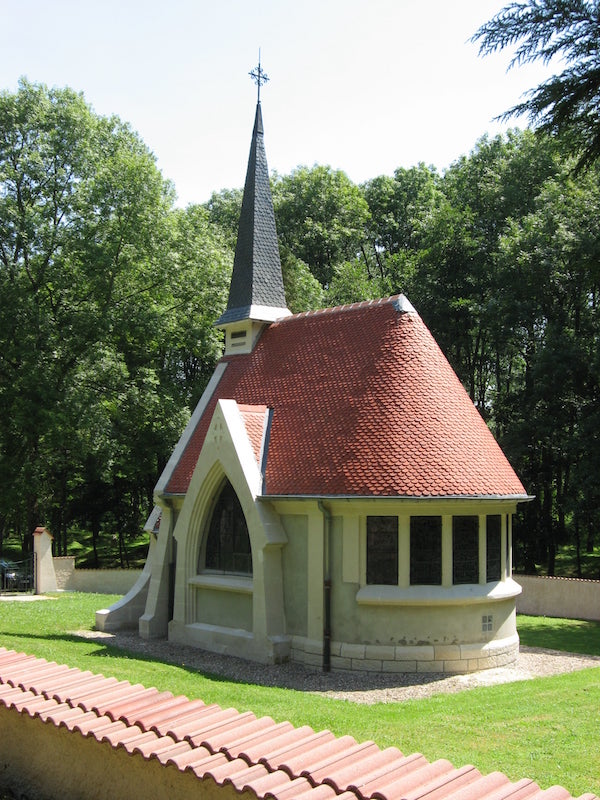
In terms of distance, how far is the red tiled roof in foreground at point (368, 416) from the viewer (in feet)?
52.7

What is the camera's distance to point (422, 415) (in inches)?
664

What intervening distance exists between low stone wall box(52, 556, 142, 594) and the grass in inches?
469

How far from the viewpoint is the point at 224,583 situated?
59.7 feet

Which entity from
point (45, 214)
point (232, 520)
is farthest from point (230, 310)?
point (45, 214)

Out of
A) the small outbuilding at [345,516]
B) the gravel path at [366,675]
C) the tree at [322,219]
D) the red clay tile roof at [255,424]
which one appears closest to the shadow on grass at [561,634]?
the gravel path at [366,675]

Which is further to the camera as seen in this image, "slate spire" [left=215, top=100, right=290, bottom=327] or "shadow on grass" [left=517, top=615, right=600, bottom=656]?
"slate spire" [left=215, top=100, right=290, bottom=327]

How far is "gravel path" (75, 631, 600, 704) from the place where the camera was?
14.5 metres

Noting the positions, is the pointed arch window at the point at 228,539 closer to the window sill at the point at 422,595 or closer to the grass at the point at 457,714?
the grass at the point at 457,714

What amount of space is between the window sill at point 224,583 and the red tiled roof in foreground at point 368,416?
214 centimetres

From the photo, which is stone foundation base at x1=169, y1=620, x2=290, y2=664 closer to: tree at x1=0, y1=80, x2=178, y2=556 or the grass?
the grass

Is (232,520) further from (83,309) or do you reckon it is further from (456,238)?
(456,238)

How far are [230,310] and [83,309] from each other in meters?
12.3

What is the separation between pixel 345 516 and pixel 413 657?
116 inches

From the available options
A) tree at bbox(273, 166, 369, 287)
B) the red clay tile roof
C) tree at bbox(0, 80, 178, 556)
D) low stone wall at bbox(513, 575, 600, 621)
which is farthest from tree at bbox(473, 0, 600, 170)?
tree at bbox(273, 166, 369, 287)
